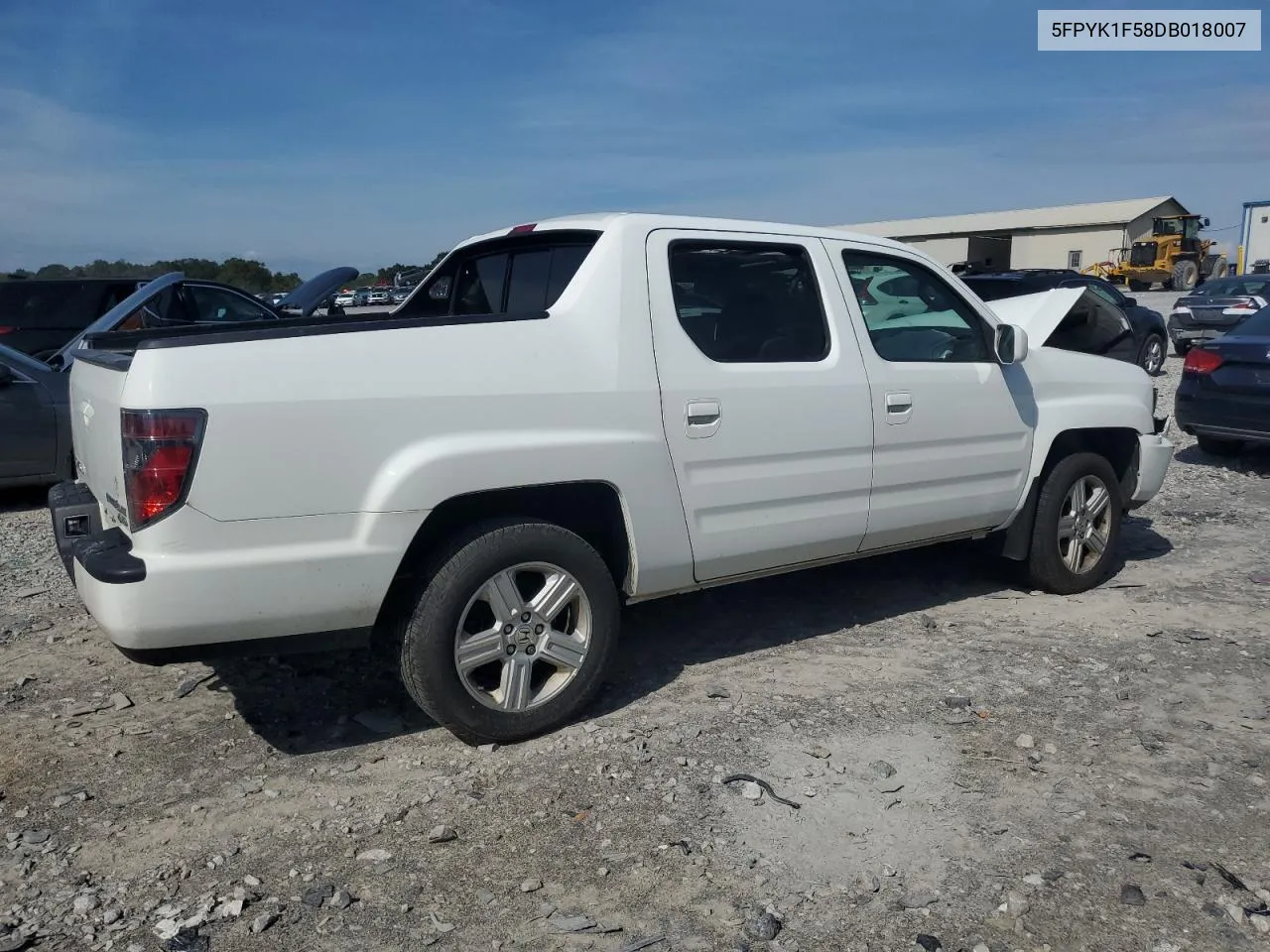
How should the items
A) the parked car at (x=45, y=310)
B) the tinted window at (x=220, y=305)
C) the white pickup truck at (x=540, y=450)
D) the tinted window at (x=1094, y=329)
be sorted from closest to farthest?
1. the white pickup truck at (x=540, y=450)
2. the tinted window at (x=220, y=305)
3. the parked car at (x=45, y=310)
4. the tinted window at (x=1094, y=329)

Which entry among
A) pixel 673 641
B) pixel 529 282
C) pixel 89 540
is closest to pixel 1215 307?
pixel 673 641

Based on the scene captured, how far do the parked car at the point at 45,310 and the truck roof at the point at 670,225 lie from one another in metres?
8.96

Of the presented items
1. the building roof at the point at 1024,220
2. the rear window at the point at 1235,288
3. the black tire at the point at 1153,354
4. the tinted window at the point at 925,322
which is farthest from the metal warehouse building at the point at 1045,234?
the tinted window at the point at 925,322

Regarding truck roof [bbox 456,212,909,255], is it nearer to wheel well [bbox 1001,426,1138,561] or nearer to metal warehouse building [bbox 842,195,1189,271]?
wheel well [bbox 1001,426,1138,561]

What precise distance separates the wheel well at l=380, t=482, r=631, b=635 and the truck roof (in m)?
1.04

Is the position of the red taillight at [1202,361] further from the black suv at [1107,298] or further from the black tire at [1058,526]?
the black tire at [1058,526]

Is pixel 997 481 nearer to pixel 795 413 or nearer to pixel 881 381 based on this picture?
pixel 881 381

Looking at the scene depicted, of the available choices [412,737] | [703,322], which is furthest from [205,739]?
[703,322]

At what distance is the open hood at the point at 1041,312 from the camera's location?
5883 mm

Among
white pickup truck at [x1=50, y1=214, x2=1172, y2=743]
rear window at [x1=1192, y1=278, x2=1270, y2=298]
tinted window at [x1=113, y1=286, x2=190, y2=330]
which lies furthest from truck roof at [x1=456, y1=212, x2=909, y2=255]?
rear window at [x1=1192, y1=278, x2=1270, y2=298]

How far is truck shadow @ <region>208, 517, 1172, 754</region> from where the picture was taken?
4262mm

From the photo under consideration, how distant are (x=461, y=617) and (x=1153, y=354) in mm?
15766

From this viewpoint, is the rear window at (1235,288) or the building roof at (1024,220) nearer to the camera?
the rear window at (1235,288)

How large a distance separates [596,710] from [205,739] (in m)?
1.47
